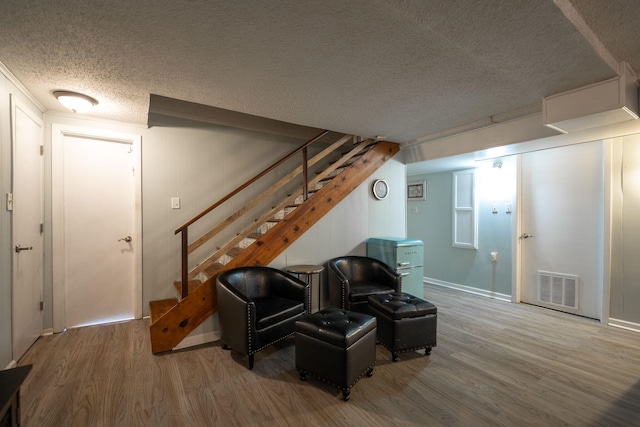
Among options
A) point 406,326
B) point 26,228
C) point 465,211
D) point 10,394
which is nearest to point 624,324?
point 465,211

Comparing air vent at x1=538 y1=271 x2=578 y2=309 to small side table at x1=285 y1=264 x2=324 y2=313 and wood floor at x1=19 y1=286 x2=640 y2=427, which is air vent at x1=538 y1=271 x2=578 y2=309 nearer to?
wood floor at x1=19 y1=286 x2=640 y2=427

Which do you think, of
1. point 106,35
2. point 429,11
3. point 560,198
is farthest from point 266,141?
point 560,198

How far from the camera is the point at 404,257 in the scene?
12.8ft

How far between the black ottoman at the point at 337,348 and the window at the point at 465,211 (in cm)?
332

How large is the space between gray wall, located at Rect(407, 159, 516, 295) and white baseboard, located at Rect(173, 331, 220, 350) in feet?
13.4

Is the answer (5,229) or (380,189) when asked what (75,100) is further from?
(380,189)

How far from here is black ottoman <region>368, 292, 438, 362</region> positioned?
2584 millimetres

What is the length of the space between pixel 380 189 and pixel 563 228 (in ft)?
8.26

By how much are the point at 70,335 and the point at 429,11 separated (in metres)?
4.30

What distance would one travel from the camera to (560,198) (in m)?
3.96

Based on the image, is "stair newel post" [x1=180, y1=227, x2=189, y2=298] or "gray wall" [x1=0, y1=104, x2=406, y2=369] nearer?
"stair newel post" [x1=180, y1=227, x2=189, y2=298]

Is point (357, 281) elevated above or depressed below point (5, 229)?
below

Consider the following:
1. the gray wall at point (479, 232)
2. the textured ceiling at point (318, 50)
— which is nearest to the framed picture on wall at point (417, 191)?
the gray wall at point (479, 232)

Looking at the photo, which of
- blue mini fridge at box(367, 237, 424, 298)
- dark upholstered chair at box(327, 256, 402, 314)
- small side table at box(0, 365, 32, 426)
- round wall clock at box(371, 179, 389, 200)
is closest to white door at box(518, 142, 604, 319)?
blue mini fridge at box(367, 237, 424, 298)
